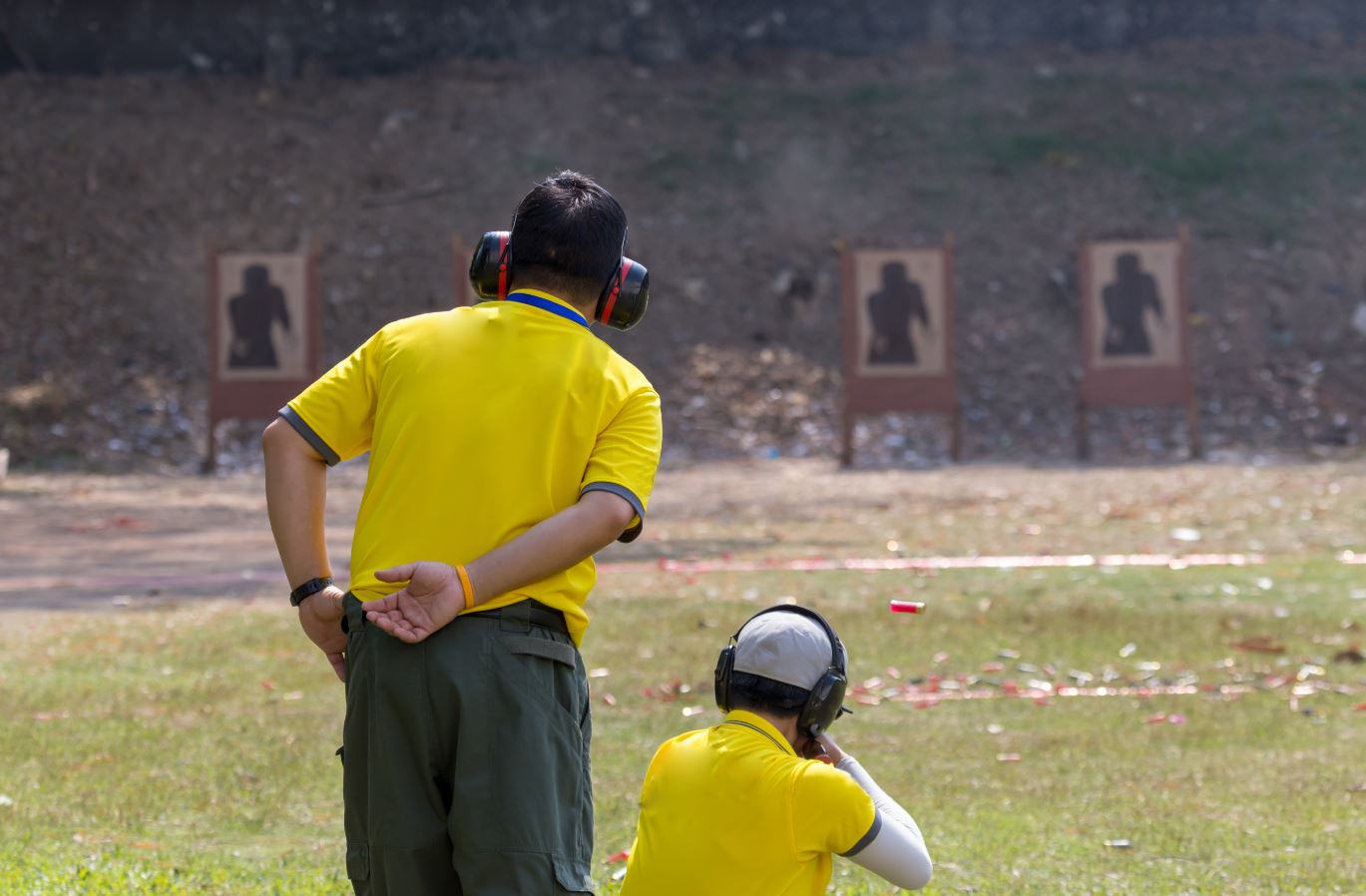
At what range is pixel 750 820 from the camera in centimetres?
265

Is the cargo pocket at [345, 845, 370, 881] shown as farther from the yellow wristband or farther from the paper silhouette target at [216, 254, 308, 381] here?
the paper silhouette target at [216, 254, 308, 381]

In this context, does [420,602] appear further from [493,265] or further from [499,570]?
[493,265]

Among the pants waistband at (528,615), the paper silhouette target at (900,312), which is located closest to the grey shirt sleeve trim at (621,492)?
the pants waistband at (528,615)

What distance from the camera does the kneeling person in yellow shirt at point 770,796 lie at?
2.63 metres

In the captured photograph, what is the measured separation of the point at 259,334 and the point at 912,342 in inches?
292

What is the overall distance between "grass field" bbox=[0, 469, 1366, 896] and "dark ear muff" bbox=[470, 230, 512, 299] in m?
1.83

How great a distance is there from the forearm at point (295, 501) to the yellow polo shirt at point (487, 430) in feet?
0.14

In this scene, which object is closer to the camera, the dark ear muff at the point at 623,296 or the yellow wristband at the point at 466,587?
the yellow wristband at the point at 466,587

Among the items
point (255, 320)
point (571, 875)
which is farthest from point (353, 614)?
point (255, 320)

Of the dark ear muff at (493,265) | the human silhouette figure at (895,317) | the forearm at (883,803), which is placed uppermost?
the human silhouette figure at (895,317)

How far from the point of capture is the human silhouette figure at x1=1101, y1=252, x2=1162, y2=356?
1900cm

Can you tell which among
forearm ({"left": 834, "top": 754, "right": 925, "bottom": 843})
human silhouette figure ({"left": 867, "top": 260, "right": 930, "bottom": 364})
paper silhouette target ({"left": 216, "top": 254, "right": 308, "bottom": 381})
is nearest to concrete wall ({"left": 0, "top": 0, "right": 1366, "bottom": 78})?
paper silhouette target ({"left": 216, "top": 254, "right": 308, "bottom": 381})

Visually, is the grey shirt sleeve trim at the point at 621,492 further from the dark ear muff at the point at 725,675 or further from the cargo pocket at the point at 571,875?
the cargo pocket at the point at 571,875

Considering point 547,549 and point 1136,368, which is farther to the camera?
point 1136,368
